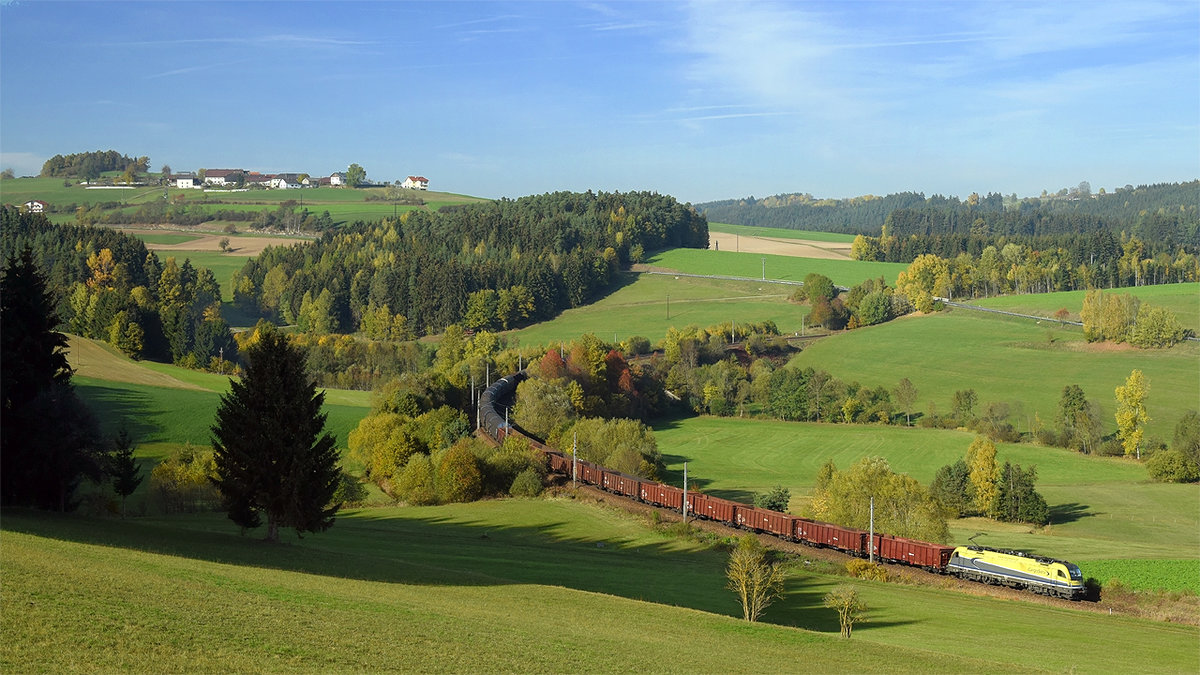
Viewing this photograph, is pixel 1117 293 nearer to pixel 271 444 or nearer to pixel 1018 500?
pixel 1018 500

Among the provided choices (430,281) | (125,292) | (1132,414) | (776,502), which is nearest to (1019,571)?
(776,502)

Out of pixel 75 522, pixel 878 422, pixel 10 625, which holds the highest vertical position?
pixel 10 625

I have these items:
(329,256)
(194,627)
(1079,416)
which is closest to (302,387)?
(194,627)

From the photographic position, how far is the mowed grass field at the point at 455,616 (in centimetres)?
1934

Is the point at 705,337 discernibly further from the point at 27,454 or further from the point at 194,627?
the point at 194,627

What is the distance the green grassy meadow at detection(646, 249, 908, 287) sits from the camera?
181 m

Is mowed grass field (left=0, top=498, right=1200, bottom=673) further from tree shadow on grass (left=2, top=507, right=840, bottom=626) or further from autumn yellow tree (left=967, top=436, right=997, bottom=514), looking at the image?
autumn yellow tree (left=967, top=436, right=997, bottom=514)

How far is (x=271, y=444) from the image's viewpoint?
123 feet

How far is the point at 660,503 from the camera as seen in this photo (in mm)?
57656

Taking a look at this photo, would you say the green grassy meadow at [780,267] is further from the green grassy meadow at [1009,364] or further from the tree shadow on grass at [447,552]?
the tree shadow on grass at [447,552]

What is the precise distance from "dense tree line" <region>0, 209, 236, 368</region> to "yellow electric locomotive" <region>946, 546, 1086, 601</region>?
289 feet

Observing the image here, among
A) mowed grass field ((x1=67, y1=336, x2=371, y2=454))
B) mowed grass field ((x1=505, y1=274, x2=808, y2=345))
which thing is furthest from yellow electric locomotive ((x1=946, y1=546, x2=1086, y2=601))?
mowed grass field ((x1=505, y1=274, x2=808, y2=345))

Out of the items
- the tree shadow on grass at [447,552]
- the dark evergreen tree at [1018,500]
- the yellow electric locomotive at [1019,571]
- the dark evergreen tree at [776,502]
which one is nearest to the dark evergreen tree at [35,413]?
the tree shadow on grass at [447,552]

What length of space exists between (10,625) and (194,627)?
335cm
